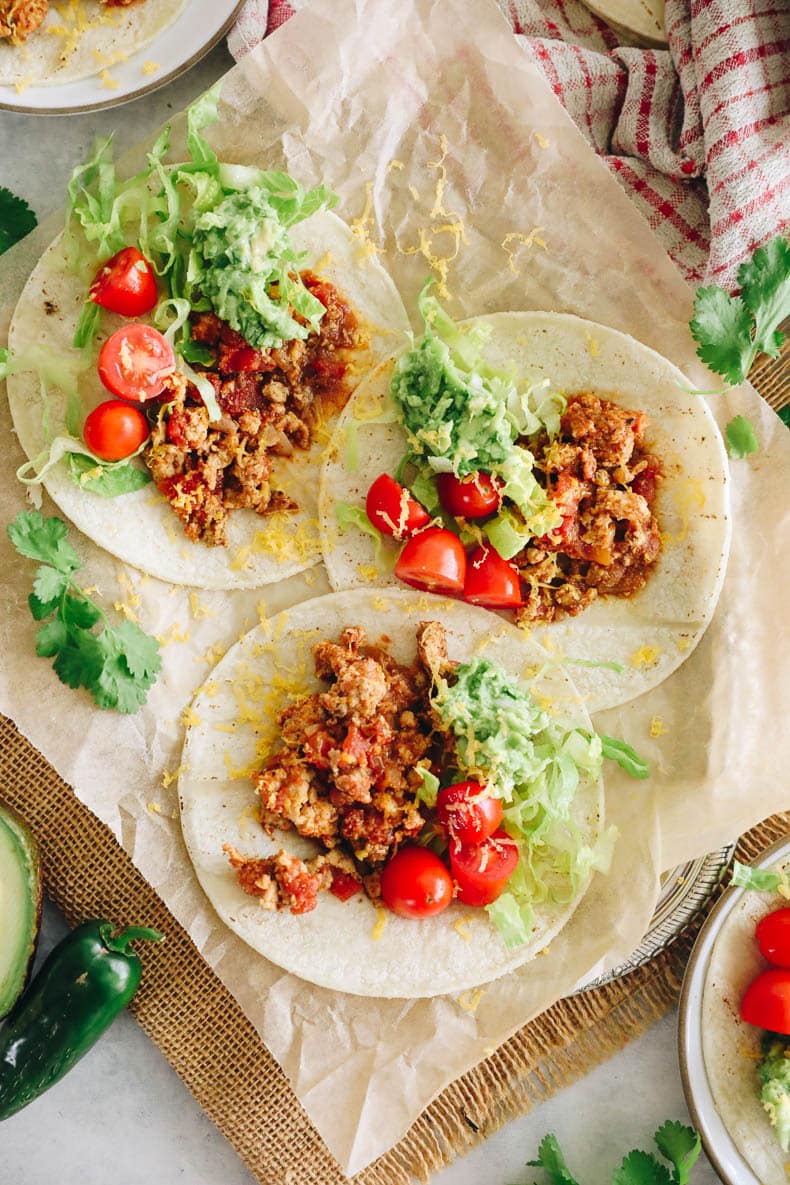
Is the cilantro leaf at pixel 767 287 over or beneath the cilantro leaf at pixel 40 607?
beneath

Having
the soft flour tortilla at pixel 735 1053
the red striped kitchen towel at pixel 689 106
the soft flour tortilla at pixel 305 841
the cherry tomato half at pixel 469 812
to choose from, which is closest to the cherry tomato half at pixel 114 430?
the soft flour tortilla at pixel 305 841

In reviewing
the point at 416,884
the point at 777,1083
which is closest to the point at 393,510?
the point at 416,884

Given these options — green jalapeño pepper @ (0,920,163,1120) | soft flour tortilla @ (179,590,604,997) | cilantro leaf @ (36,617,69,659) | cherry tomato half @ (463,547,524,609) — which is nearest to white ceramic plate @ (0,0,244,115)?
cilantro leaf @ (36,617,69,659)

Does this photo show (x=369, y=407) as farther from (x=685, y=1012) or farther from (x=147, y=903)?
(x=685, y=1012)

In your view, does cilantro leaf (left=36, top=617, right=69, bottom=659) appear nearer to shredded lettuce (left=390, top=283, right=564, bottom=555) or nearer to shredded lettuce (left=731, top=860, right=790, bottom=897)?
shredded lettuce (left=390, top=283, right=564, bottom=555)

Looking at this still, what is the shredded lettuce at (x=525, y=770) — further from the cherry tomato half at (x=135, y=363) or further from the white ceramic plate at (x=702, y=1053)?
the cherry tomato half at (x=135, y=363)

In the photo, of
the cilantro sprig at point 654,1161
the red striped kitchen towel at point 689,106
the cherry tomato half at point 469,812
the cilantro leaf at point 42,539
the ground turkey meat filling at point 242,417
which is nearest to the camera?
the cherry tomato half at point 469,812

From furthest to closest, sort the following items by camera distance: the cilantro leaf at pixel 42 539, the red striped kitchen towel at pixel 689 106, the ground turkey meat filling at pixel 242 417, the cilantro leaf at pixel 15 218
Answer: the cilantro leaf at pixel 15 218 < the red striped kitchen towel at pixel 689 106 < the ground turkey meat filling at pixel 242 417 < the cilantro leaf at pixel 42 539
